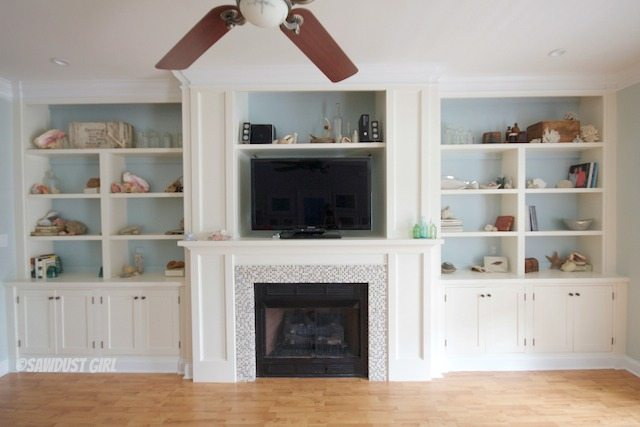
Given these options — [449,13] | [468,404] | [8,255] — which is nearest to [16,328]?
[8,255]

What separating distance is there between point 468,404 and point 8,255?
3.96 metres

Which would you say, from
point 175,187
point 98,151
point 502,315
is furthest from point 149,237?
point 502,315

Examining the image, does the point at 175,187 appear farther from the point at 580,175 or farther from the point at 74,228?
the point at 580,175

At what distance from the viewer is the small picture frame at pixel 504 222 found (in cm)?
328

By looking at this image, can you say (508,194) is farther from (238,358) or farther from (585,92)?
(238,358)

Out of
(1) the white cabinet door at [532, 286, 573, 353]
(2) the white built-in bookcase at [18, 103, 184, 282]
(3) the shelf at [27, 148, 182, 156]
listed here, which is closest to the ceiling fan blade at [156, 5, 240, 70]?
(3) the shelf at [27, 148, 182, 156]

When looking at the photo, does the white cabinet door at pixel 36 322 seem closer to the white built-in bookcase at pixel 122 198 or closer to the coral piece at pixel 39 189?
the white built-in bookcase at pixel 122 198

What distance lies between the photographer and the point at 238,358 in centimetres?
295

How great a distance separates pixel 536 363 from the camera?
3117 millimetres

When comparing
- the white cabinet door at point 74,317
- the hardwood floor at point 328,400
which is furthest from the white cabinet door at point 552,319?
the white cabinet door at point 74,317

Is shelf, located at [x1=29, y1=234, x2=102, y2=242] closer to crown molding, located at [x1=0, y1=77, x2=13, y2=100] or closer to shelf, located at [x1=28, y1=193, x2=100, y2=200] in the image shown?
shelf, located at [x1=28, y1=193, x2=100, y2=200]

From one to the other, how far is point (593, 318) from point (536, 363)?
615mm

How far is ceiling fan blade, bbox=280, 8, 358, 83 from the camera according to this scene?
5.12 ft

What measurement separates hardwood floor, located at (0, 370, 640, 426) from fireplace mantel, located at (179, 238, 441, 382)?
0.20 meters
